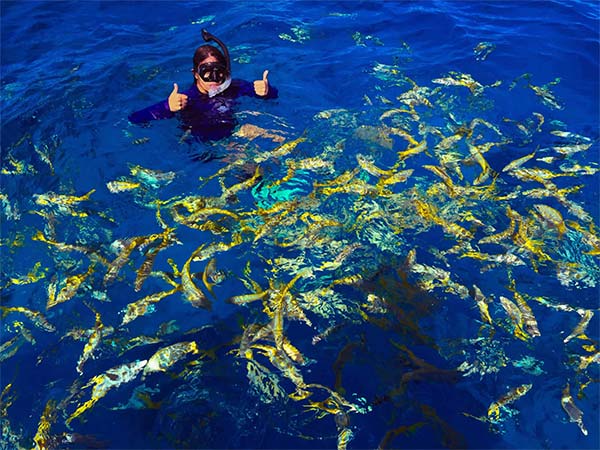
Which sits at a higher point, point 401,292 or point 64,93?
point 64,93

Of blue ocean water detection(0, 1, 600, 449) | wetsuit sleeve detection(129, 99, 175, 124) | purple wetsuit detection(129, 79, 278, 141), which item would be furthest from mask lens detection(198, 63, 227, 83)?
blue ocean water detection(0, 1, 600, 449)

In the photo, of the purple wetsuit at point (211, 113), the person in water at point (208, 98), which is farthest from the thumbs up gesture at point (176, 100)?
the purple wetsuit at point (211, 113)

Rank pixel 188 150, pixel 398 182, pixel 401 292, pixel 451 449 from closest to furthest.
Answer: pixel 451 449, pixel 401 292, pixel 398 182, pixel 188 150

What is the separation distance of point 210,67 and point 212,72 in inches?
2.5

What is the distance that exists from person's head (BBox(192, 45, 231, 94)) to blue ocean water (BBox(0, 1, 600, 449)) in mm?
728

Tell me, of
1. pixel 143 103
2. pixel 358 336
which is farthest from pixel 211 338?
pixel 143 103

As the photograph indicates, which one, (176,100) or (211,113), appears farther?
(211,113)

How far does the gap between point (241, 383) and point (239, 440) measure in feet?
1.43

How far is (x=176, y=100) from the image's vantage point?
5520 millimetres

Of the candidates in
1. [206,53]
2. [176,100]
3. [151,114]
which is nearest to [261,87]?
[206,53]

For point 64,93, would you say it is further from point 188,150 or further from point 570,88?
point 570,88

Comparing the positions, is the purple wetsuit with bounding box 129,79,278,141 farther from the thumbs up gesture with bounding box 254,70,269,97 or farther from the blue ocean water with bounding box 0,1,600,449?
the blue ocean water with bounding box 0,1,600,449

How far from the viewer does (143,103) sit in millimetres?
6961

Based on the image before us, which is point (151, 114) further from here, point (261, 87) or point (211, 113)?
point (261, 87)
